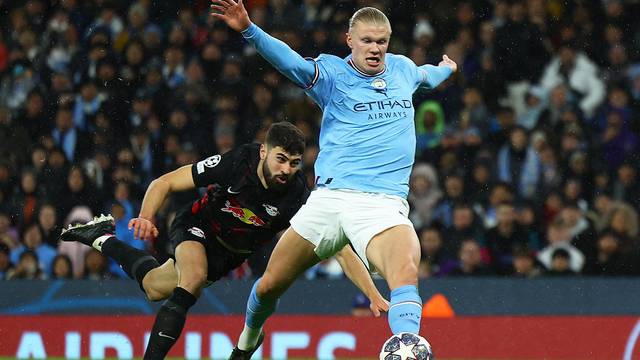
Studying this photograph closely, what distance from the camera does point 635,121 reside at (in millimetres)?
12883

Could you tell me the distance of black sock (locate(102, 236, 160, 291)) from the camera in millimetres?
8547

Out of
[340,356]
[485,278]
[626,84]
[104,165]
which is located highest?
[626,84]

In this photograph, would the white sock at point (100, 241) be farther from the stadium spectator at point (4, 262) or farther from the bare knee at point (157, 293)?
the stadium spectator at point (4, 262)

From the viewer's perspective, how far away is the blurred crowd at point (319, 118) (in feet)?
39.2

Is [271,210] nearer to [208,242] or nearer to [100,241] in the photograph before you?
[208,242]

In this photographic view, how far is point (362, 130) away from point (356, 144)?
0.27 ft

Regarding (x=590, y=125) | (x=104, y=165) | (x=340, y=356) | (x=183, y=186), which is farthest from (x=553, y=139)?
(x=183, y=186)

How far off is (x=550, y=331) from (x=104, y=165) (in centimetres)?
476

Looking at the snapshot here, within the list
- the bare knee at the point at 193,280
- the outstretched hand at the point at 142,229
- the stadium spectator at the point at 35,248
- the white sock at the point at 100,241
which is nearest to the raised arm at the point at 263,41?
the outstretched hand at the point at 142,229

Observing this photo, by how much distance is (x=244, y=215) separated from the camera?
26.7ft

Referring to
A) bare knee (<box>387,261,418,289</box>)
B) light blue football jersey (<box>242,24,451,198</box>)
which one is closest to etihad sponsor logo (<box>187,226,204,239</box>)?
light blue football jersey (<box>242,24,451,198</box>)

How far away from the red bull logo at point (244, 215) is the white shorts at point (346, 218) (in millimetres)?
1160

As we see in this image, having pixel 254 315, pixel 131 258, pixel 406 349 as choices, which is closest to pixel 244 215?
pixel 254 315

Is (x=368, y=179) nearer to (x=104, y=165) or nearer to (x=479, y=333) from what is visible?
(x=479, y=333)
